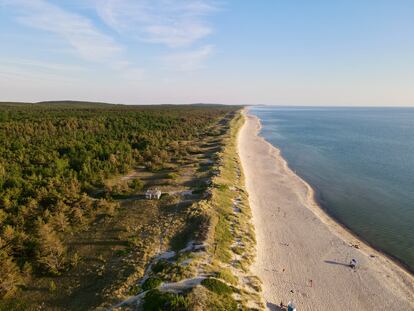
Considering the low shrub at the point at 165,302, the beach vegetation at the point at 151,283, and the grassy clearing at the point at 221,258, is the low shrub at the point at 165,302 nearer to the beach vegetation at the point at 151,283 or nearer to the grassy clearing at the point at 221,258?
the grassy clearing at the point at 221,258

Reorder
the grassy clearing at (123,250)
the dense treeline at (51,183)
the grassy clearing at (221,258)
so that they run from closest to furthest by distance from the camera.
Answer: the grassy clearing at (221,258) < the grassy clearing at (123,250) < the dense treeline at (51,183)

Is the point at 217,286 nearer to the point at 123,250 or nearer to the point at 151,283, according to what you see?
the point at 151,283

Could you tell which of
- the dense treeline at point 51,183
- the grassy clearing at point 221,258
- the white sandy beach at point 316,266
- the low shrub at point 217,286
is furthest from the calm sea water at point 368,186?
the dense treeline at point 51,183

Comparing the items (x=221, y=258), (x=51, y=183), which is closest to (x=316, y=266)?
(x=221, y=258)

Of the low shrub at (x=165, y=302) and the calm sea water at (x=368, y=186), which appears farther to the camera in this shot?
the calm sea water at (x=368, y=186)

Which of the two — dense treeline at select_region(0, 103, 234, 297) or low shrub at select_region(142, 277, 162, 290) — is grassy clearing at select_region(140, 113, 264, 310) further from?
dense treeline at select_region(0, 103, 234, 297)

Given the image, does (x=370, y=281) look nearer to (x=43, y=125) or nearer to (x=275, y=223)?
(x=275, y=223)

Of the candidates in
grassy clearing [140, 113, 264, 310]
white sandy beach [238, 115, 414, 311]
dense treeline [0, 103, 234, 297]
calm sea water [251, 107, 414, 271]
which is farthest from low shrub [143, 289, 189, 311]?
calm sea water [251, 107, 414, 271]

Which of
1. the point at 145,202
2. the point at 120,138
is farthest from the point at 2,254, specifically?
the point at 120,138
